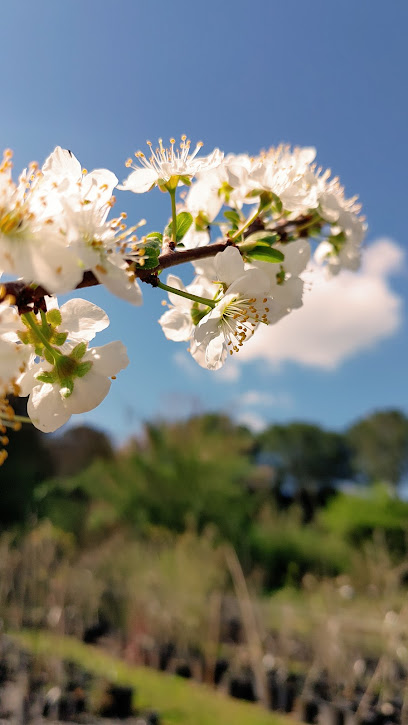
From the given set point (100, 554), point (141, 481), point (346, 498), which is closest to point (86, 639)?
point (100, 554)

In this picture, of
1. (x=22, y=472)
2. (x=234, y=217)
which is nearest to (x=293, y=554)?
(x=22, y=472)

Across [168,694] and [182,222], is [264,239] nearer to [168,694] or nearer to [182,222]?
[182,222]

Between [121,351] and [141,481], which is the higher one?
[141,481]

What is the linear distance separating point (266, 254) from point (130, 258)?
0.54ft

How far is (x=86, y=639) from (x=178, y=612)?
731mm

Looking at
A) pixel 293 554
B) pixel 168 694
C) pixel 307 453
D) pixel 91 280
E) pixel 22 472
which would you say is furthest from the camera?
pixel 307 453

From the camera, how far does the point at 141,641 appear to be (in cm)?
380

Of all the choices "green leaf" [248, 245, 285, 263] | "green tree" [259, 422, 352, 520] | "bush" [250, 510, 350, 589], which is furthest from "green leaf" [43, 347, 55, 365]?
"green tree" [259, 422, 352, 520]

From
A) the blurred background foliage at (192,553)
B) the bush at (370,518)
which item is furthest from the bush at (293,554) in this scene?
the bush at (370,518)

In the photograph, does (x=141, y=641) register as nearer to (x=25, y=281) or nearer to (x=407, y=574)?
(x=407, y=574)

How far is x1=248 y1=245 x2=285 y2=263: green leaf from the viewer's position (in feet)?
1.78

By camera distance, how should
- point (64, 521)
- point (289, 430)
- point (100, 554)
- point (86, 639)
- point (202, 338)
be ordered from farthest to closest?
point (289, 430) → point (64, 521) → point (100, 554) → point (86, 639) → point (202, 338)

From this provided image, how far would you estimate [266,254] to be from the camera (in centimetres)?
54

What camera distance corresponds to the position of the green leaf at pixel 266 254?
542 millimetres
